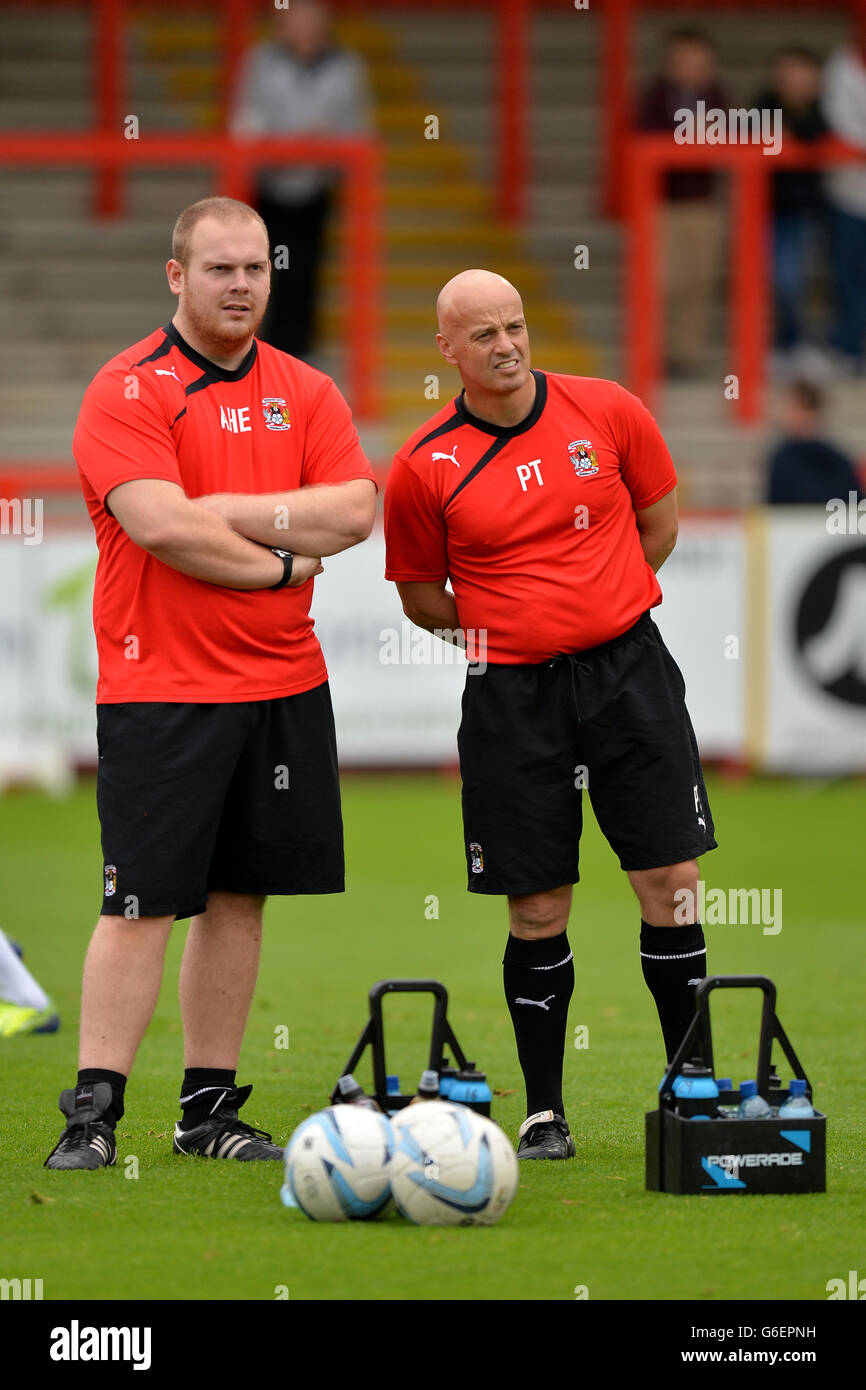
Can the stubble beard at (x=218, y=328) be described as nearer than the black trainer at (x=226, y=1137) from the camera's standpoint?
Yes

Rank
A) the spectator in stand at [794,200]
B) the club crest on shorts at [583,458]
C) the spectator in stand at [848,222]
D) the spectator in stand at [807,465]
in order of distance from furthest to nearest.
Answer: the spectator in stand at [848,222] < the spectator in stand at [794,200] < the spectator in stand at [807,465] < the club crest on shorts at [583,458]

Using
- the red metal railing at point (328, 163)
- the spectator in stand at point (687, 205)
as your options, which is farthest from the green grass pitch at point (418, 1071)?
the spectator in stand at point (687, 205)

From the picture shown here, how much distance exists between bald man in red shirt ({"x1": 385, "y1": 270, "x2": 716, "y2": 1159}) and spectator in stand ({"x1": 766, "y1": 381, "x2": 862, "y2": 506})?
8646 mm

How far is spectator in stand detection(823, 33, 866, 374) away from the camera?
1711cm

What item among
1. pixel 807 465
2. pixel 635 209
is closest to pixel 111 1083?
pixel 807 465

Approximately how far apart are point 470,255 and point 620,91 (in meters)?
2.07

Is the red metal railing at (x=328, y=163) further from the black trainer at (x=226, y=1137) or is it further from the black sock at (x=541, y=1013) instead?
the black trainer at (x=226, y=1137)

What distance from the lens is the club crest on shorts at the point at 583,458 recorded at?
223 inches

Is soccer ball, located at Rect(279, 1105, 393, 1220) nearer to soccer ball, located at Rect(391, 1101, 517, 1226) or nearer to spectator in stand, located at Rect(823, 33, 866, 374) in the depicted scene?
soccer ball, located at Rect(391, 1101, 517, 1226)

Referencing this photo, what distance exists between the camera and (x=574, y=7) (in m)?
21.9

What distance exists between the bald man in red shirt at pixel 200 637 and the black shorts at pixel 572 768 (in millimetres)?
421

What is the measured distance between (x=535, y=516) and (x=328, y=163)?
1051 cm

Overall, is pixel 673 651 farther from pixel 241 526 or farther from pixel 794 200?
pixel 241 526
